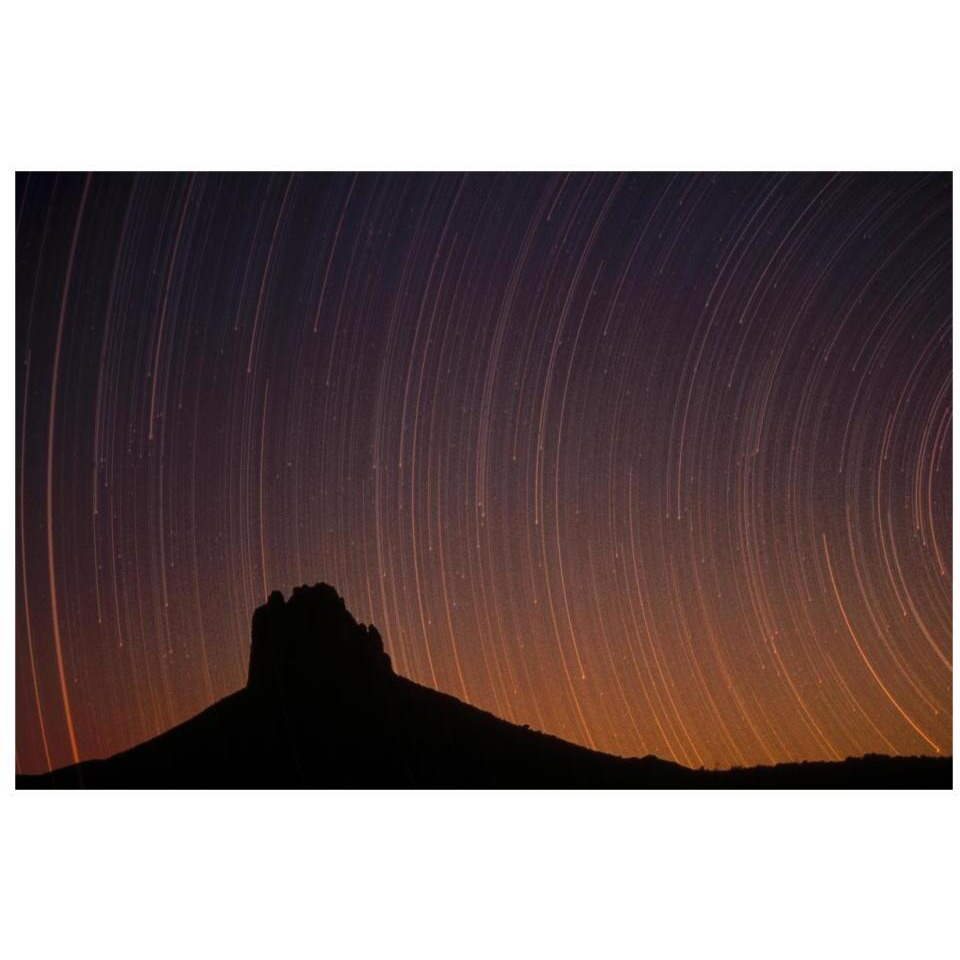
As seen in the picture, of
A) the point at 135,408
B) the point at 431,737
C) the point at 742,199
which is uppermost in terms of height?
the point at 742,199

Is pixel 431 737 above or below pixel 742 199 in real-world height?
below

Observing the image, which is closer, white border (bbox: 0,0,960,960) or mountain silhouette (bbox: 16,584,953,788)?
white border (bbox: 0,0,960,960)
